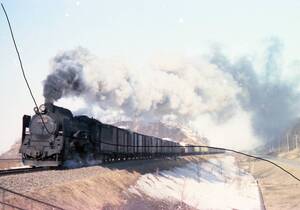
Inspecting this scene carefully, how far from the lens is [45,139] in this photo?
25906mm

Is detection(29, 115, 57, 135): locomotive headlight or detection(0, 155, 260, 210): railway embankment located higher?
detection(29, 115, 57, 135): locomotive headlight

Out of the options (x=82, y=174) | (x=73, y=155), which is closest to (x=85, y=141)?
(x=73, y=155)

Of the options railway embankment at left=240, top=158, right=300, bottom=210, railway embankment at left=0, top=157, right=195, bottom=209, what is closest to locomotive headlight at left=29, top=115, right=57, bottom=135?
railway embankment at left=0, top=157, right=195, bottom=209

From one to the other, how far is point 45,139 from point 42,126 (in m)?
0.83

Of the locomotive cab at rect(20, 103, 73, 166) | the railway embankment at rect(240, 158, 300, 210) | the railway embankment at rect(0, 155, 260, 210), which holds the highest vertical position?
the locomotive cab at rect(20, 103, 73, 166)

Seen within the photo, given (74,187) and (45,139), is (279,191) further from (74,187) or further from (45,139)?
(74,187)

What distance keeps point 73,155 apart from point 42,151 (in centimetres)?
241

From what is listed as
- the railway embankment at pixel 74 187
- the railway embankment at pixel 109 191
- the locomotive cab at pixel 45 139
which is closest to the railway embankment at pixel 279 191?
the railway embankment at pixel 109 191

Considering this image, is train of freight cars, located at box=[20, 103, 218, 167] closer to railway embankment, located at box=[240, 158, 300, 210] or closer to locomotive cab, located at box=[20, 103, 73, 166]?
locomotive cab, located at box=[20, 103, 73, 166]

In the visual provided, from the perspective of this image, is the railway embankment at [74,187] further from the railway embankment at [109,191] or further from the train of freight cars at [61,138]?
the train of freight cars at [61,138]

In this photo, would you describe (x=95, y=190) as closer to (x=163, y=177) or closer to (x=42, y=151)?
(x=42, y=151)

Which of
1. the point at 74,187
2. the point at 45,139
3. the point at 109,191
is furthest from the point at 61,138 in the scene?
the point at 74,187

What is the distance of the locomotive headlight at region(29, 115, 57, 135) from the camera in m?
25.8

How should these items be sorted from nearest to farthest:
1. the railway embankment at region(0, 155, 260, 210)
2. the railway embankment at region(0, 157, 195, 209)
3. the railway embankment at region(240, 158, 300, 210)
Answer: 1. the railway embankment at region(0, 157, 195, 209)
2. the railway embankment at region(0, 155, 260, 210)
3. the railway embankment at region(240, 158, 300, 210)
